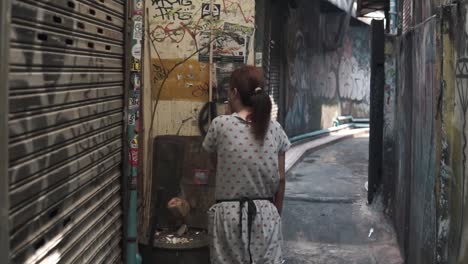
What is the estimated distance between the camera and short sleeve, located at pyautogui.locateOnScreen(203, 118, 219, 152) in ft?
9.95

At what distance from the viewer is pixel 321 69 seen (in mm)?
17812

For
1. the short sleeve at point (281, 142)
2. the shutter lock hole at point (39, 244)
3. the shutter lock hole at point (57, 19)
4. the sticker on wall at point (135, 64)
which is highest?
the shutter lock hole at point (57, 19)

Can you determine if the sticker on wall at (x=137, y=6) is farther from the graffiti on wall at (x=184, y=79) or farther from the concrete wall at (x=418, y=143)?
the concrete wall at (x=418, y=143)

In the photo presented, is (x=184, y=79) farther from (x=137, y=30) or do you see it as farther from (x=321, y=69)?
(x=321, y=69)

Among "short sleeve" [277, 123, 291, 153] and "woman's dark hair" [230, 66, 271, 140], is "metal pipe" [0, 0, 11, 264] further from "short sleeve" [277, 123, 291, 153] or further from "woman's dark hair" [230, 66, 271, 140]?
"short sleeve" [277, 123, 291, 153]

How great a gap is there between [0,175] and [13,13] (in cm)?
55

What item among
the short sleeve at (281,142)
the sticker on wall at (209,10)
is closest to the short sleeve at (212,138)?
the short sleeve at (281,142)

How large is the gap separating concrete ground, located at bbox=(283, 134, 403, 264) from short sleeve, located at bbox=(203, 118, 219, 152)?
2.88 metres

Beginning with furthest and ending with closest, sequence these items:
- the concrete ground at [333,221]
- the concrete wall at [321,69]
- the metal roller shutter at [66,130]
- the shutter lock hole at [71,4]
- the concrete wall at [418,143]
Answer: the concrete wall at [321,69] < the concrete ground at [333,221] < the concrete wall at [418,143] < the shutter lock hole at [71,4] < the metal roller shutter at [66,130]

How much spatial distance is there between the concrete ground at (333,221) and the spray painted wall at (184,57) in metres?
2.00

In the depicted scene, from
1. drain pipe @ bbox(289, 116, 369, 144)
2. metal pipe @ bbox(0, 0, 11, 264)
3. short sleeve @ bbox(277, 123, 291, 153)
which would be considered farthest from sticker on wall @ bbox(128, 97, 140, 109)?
drain pipe @ bbox(289, 116, 369, 144)

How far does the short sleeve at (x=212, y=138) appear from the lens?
9.95 ft

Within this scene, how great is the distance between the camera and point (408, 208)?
537 cm

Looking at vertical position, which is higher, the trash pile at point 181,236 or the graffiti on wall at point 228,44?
the graffiti on wall at point 228,44
